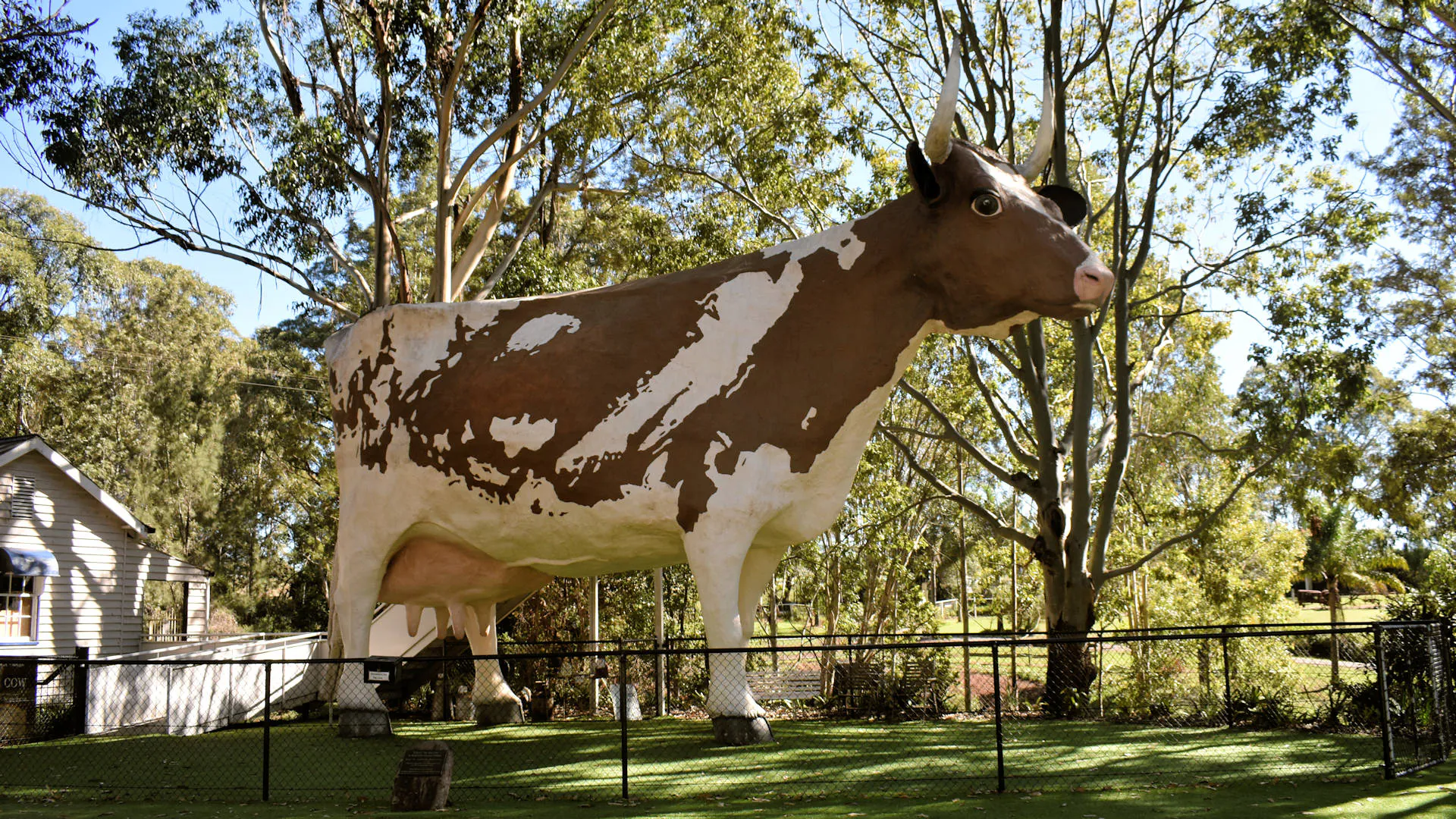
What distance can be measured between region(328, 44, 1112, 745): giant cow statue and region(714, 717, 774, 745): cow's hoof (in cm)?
2

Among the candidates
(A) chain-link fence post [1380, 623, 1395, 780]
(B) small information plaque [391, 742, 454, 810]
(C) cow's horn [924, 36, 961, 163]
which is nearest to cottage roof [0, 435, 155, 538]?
(B) small information plaque [391, 742, 454, 810]

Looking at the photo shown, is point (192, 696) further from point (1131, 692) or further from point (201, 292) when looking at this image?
point (201, 292)

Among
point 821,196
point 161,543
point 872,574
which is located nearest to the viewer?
point 821,196

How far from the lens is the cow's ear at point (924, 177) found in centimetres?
768

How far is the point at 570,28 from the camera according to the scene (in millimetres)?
16328

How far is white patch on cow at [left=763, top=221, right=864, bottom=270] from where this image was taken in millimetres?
8188

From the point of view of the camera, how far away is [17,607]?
52.5ft

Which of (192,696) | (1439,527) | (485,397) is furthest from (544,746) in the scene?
(1439,527)

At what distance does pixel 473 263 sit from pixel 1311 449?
12933 mm

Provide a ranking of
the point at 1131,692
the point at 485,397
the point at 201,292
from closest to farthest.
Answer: the point at 485,397
the point at 1131,692
the point at 201,292

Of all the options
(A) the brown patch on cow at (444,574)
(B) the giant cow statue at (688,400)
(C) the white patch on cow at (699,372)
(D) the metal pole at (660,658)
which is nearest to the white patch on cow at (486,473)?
(B) the giant cow statue at (688,400)

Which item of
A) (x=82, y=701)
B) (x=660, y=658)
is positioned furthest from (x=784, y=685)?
(x=82, y=701)

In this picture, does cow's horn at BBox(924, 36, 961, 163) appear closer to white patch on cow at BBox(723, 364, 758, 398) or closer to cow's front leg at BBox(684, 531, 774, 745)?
white patch on cow at BBox(723, 364, 758, 398)

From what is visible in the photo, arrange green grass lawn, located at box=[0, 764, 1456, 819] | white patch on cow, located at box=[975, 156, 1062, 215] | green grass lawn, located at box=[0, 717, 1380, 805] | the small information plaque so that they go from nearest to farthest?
1. green grass lawn, located at box=[0, 764, 1456, 819]
2. the small information plaque
3. green grass lawn, located at box=[0, 717, 1380, 805]
4. white patch on cow, located at box=[975, 156, 1062, 215]
